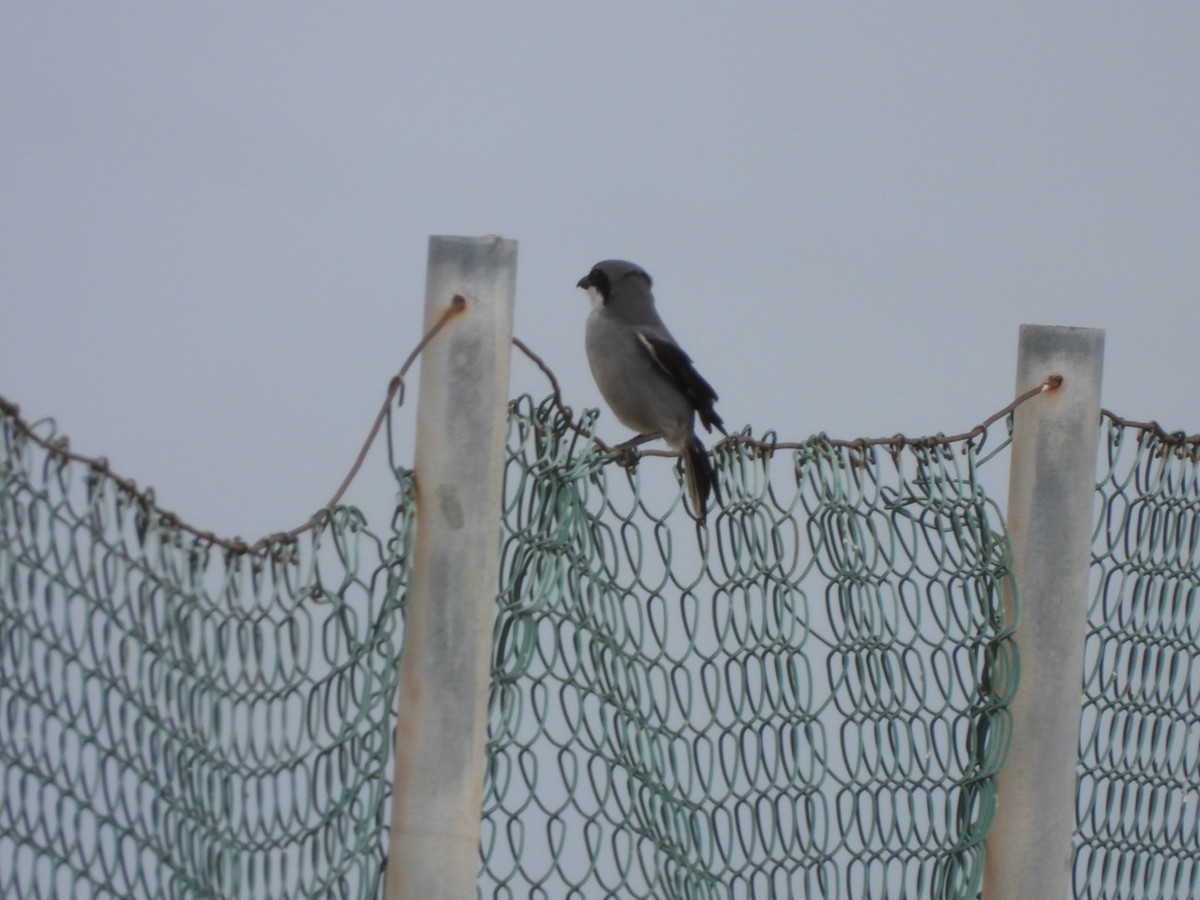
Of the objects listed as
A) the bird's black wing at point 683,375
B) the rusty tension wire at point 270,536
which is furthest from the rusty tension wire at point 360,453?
the bird's black wing at point 683,375

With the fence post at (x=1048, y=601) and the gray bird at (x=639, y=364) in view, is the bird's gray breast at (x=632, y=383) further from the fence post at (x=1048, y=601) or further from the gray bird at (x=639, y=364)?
the fence post at (x=1048, y=601)

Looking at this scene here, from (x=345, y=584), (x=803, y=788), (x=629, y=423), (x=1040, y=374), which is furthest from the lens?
(x=629, y=423)

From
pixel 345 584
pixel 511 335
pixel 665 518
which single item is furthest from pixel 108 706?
pixel 665 518

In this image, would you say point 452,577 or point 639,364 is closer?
point 452,577

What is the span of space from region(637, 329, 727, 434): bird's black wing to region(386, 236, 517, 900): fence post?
2242 mm

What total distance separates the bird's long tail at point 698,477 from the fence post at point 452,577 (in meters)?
0.72

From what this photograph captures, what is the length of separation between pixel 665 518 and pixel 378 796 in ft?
2.30

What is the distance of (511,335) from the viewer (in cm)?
271

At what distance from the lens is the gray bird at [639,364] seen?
5.02 meters

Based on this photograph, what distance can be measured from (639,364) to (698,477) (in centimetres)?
118

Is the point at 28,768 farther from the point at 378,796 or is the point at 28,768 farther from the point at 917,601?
the point at 917,601

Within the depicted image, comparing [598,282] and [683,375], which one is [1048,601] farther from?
[598,282]

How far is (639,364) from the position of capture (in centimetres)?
514

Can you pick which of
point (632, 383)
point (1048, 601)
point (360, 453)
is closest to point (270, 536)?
point (360, 453)
